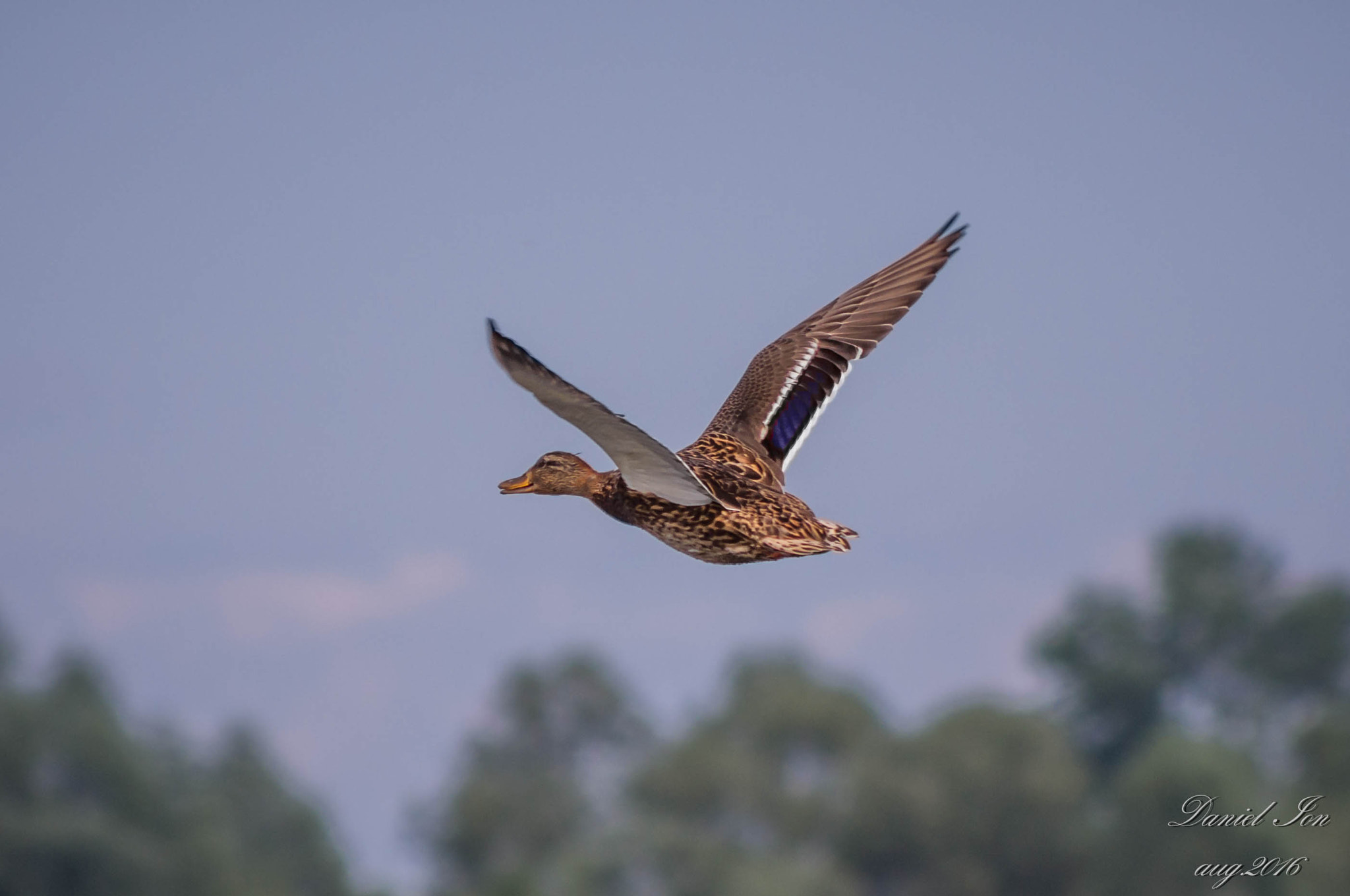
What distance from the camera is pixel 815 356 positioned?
15258 millimetres

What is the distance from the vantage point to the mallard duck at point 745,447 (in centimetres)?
1084

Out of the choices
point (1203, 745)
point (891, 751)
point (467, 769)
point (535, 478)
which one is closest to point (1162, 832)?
point (1203, 745)

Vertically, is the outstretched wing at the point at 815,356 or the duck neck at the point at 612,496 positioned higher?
the outstretched wing at the point at 815,356

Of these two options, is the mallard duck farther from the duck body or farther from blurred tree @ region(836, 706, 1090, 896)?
blurred tree @ region(836, 706, 1090, 896)

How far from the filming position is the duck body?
1230 cm

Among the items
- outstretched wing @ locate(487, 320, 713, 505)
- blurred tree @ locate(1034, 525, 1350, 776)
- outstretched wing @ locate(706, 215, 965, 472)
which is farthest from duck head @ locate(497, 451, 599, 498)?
blurred tree @ locate(1034, 525, 1350, 776)

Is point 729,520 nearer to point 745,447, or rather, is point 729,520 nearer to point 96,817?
point 745,447

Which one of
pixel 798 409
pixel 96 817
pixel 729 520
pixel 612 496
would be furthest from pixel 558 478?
pixel 96 817

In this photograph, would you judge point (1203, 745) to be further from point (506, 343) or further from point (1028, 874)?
point (506, 343)

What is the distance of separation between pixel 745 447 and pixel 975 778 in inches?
3224

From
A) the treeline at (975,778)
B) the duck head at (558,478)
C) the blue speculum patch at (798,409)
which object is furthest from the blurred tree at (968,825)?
the duck head at (558,478)

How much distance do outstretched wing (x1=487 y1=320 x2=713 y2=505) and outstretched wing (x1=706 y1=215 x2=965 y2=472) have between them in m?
2.52

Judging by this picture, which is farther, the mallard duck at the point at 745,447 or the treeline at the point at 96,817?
the treeline at the point at 96,817

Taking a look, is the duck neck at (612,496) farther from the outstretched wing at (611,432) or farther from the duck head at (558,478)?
the outstretched wing at (611,432)
